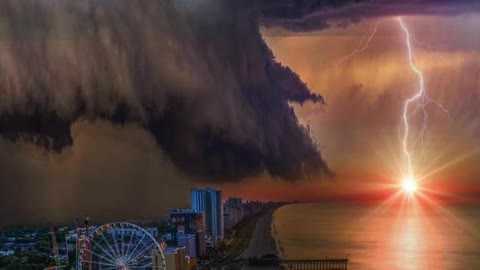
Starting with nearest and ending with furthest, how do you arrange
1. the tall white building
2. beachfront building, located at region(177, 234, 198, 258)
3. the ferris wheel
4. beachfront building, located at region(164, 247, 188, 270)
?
the ferris wheel
beachfront building, located at region(164, 247, 188, 270)
beachfront building, located at region(177, 234, 198, 258)
the tall white building

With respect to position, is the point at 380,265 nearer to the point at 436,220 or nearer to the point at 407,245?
the point at 407,245

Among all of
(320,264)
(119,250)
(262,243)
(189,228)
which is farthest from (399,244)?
(119,250)

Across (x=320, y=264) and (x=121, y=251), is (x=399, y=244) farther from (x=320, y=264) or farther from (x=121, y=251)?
(x=121, y=251)

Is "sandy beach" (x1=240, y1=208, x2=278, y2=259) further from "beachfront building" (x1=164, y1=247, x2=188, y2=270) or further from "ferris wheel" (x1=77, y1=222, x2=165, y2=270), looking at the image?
"ferris wheel" (x1=77, y1=222, x2=165, y2=270)

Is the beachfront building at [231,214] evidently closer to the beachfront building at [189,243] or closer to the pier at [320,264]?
the beachfront building at [189,243]

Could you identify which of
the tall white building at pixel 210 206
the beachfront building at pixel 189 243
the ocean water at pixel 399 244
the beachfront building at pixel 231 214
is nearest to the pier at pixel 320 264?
the ocean water at pixel 399 244

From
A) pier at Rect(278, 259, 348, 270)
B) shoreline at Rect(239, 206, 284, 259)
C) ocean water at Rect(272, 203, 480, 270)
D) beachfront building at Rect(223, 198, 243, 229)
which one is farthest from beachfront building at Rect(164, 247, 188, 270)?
beachfront building at Rect(223, 198, 243, 229)
